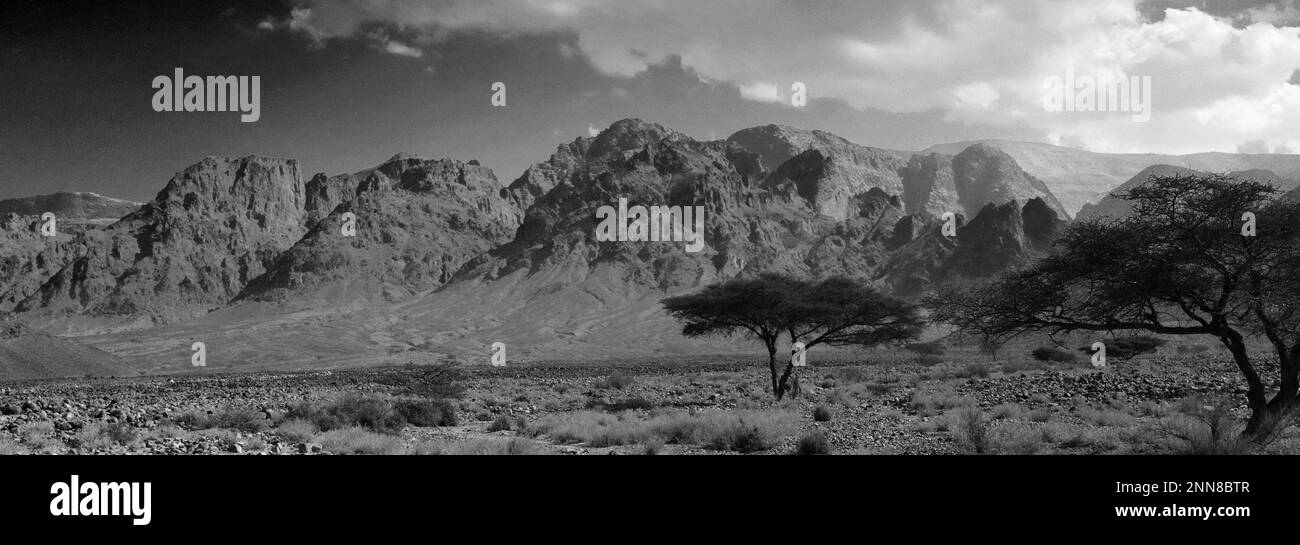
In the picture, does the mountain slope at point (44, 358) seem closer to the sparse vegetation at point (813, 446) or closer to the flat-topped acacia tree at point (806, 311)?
the flat-topped acacia tree at point (806, 311)

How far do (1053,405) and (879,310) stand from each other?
41.5 feet

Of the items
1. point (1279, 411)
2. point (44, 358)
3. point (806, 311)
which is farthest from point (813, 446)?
point (44, 358)

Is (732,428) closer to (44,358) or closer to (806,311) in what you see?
(806,311)

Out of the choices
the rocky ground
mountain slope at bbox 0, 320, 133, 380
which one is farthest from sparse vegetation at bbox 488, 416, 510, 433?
mountain slope at bbox 0, 320, 133, 380

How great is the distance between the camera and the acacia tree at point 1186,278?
12.3 metres

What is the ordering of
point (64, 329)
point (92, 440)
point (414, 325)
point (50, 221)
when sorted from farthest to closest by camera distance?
point (64, 329)
point (414, 325)
point (50, 221)
point (92, 440)

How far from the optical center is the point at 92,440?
1351 cm

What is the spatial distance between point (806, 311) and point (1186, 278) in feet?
61.7

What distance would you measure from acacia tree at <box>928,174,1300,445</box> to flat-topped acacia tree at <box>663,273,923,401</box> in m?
16.9

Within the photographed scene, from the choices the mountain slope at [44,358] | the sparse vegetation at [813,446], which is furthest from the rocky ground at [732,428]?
the mountain slope at [44,358]
